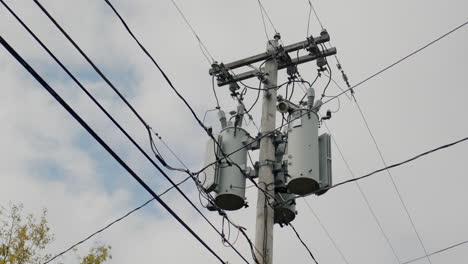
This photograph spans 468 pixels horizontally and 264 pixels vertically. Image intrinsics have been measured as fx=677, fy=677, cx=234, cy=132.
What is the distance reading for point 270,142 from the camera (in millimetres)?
9609

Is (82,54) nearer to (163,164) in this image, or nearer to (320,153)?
(163,164)

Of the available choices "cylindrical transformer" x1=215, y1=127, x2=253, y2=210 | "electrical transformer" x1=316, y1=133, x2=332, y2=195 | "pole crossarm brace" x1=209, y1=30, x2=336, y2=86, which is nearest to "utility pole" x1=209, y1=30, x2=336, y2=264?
"pole crossarm brace" x1=209, y1=30, x2=336, y2=86

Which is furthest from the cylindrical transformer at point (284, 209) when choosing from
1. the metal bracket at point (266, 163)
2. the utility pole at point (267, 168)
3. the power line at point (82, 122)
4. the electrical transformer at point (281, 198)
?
the power line at point (82, 122)

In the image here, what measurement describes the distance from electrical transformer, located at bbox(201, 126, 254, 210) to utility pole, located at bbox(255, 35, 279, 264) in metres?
0.29

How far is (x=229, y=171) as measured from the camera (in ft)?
31.1

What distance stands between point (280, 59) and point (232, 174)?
2.24m

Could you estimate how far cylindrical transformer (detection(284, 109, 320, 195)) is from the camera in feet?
29.7

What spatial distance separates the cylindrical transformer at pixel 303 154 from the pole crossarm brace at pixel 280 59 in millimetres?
1245

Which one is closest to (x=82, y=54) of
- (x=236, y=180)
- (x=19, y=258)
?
(x=236, y=180)

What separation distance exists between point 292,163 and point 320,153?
553 mm

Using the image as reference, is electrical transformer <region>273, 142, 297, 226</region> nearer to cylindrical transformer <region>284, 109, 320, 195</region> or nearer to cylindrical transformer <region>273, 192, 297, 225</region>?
cylindrical transformer <region>273, 192, 297, 225</region>

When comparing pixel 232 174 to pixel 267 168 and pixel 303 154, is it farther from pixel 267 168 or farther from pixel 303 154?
pixel 303 154

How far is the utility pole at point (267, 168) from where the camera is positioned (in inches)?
342

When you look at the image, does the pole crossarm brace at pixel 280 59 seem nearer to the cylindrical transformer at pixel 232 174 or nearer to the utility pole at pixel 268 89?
the utility pole at pixel 268 89
